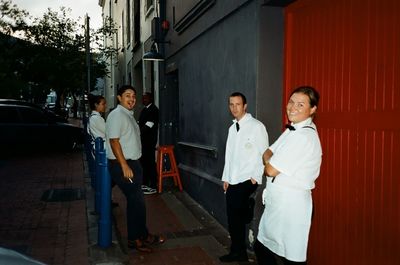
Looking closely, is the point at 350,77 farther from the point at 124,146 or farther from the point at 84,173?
the point at 84,173

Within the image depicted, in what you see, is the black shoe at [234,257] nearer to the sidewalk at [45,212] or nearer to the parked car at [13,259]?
the sidewalk at [45,212]

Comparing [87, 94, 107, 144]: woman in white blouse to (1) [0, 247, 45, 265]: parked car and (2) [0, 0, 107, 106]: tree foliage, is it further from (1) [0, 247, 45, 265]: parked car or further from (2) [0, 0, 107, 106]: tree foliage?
(2) [0, 0, 107, 106]: tree foliage

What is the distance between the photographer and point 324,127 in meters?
3.99

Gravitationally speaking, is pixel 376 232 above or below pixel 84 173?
above

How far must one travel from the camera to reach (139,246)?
15.8ft

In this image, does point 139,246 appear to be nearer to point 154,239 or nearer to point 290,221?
point 154,239

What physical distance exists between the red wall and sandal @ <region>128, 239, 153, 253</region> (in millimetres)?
1800

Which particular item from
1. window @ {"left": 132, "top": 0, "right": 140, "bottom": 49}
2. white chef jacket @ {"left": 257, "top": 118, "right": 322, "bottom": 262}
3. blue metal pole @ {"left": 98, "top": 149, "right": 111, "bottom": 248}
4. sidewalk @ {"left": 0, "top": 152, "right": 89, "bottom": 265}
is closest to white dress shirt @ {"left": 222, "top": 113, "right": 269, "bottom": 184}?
white chef jacket @ {"left": 257, "top": 118, "right": 322, "bottom": 262}

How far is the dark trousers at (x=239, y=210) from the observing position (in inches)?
172

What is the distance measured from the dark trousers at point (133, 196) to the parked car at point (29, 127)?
1022cm

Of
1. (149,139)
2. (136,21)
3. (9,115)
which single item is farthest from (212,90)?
(136,21)

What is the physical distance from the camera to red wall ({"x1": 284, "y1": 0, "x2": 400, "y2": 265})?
3123 millimetres

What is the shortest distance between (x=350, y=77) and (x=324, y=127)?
60cm

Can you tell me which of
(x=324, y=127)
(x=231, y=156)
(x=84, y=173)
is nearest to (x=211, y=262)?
(x=231, y=156)
